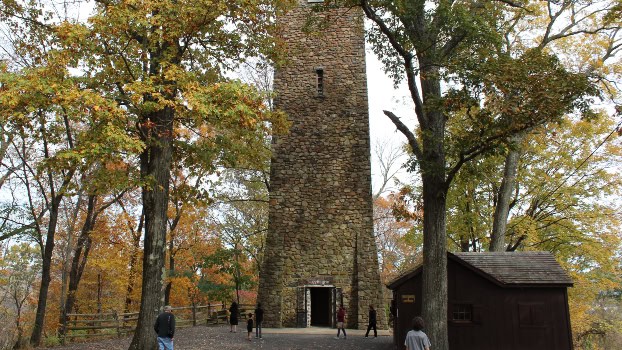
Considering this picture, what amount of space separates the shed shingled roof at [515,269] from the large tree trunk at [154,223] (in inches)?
232

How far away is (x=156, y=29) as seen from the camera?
10.0 metres

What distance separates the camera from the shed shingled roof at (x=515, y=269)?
1102 cm

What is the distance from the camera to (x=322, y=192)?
18.5 meters

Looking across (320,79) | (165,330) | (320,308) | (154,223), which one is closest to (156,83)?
(154,223)

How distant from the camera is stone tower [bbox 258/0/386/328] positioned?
17516 mm

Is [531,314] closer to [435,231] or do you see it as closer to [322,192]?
[435,231]

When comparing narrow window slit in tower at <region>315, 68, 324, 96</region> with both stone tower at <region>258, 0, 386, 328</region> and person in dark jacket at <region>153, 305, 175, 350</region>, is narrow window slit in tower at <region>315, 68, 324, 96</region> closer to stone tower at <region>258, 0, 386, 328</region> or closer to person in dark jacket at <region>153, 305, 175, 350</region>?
stone tower at <region>258, 0, 386, 328</region>

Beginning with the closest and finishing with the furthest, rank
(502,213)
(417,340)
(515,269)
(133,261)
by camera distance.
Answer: (417,340) → (515,269) → (502,213) → (133,261)

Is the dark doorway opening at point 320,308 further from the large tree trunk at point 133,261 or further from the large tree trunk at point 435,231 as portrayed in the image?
the large tree trunk at point 435,231

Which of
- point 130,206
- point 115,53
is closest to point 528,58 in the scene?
point 115,53

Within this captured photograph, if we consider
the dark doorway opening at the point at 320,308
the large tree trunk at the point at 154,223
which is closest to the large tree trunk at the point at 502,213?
the dark doorway opening at the point at 320,308

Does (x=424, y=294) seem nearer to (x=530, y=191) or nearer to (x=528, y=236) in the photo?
(x=528, y=236)

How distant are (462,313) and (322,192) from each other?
27.1 ft

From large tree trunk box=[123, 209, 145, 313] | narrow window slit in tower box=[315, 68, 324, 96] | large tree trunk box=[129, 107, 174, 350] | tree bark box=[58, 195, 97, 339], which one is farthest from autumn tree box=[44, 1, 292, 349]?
large tree trunk box=[123, 209, 145, 313]
